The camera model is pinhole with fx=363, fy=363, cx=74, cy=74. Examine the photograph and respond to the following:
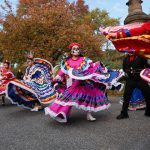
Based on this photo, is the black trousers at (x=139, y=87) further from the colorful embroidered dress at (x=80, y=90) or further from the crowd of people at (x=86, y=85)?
the colorful embroidered dress at (x=80, y=90)

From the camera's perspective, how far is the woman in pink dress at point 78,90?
705 centimetres

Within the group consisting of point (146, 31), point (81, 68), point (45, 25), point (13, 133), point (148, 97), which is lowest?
point (13, 133)

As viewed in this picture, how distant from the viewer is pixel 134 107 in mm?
8727

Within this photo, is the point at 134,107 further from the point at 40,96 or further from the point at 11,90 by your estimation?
the point at 11,90

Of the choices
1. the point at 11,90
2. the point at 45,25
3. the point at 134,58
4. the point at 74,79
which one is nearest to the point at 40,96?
the point at 11,90

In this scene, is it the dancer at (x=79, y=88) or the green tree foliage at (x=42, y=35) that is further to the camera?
the green tree foliage at (x=42, y=35)

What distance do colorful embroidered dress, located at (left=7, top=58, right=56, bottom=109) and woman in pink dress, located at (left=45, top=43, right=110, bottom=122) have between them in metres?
1.66

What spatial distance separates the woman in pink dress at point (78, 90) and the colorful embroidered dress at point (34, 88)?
1.66 meters

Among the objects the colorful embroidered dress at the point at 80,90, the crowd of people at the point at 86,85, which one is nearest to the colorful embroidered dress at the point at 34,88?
the crowd of people at the point at 86,85

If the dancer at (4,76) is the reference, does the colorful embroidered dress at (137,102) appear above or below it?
below

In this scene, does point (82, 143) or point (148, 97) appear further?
point (148, 97)

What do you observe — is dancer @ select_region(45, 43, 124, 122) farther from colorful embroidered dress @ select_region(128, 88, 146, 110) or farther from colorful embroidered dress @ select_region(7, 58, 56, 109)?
colorful embroidered dress @ select_region(7, 58, 56, 109)

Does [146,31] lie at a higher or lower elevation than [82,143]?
higher

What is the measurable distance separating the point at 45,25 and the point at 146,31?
58.8ft
